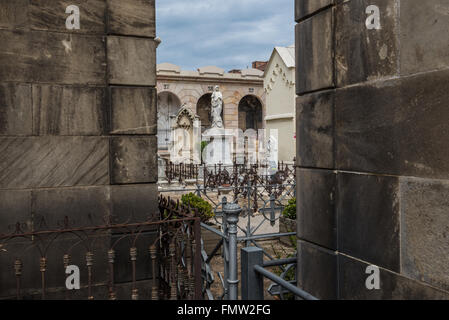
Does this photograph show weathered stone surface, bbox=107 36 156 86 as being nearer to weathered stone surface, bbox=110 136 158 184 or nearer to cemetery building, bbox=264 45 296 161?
weathered stone surface, bbox=110 136 158 184

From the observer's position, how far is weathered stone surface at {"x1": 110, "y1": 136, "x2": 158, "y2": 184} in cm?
434

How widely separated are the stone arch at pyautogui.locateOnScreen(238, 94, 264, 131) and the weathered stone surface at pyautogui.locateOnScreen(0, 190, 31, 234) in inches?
1436

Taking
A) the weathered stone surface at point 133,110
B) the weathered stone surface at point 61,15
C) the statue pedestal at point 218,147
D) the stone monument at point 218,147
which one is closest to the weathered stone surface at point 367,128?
the weathered stone surface at point 133,110

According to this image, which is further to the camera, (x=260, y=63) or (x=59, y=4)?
(x=260, y=63)

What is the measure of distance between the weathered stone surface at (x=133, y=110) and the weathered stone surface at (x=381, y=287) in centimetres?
257

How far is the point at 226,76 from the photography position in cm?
3562

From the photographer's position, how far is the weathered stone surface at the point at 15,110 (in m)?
3.97

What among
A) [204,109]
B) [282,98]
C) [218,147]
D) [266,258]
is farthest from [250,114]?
[266,258]

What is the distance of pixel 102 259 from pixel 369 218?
2.90m

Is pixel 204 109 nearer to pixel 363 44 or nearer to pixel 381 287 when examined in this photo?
pixel 363 44

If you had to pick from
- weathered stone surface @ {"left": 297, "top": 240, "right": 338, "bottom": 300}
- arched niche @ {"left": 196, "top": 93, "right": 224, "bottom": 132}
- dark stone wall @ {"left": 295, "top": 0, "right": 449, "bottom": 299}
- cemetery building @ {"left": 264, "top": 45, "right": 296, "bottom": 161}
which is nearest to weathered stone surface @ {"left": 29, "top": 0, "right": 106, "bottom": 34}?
dark stone wall @ {"left": 295, "top": 0, "right": 449, "bottom": 299}

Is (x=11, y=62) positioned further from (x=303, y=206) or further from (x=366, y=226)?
(x=366, y=226)

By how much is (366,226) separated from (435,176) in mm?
814
